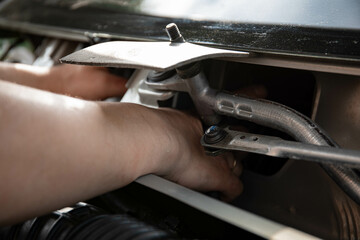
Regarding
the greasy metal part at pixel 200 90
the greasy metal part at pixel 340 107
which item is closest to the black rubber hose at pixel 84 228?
the greasy metal part at pixel 200 90

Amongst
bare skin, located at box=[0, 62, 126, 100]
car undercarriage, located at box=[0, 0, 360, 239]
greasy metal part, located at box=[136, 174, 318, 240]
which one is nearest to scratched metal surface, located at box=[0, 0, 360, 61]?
car undercarriage, located at box=[0, 0, 360, 239]

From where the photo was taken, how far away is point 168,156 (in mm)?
623

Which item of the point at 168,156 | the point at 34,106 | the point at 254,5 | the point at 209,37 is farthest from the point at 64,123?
the point at 254,5

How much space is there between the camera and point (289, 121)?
0.61 meters

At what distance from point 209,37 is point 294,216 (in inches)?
14.9

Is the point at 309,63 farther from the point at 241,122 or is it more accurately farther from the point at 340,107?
the point at 241,122

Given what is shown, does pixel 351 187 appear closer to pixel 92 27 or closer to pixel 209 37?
pixel 209 37

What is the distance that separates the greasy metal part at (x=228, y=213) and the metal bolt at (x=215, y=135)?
0.10 metres

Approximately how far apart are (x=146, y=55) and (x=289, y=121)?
0.80 ft

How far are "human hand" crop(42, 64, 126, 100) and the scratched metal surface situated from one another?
0.33ft

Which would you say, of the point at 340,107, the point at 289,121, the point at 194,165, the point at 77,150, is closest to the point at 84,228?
the point at 77,150

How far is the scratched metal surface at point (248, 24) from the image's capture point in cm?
57

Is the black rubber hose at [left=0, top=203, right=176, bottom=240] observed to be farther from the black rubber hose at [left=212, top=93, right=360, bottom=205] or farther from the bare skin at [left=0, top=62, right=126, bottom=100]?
the bare skin at [left=0, top=62, right=126, bottom=100]

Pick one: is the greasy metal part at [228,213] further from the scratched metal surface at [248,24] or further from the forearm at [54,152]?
the scratched metal surface at [248,24]
